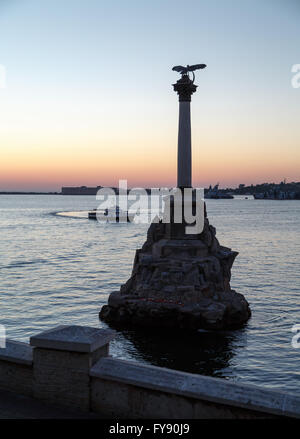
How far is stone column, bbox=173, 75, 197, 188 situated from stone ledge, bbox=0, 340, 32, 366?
16114 millimetres

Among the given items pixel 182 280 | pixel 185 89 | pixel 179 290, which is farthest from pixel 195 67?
pixel 179 290

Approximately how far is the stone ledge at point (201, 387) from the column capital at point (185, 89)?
56.7 feet

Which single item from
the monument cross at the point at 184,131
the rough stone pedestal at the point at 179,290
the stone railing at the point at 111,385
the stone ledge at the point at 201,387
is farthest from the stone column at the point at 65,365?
the monument cross at the point at 184,131

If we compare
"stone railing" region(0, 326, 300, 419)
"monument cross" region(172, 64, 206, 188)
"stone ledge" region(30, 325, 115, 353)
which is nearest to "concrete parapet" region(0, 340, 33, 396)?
"stone railing" region(0, 326, 300, 419)

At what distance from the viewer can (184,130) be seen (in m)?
20.5

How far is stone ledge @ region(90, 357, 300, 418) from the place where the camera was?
409 centimetres

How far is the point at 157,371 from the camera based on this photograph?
4.62 metres

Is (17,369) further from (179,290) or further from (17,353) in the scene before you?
(179,290)

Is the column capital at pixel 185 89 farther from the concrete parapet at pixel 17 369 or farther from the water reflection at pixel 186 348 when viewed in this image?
the concrete parapet at pixel 17 369

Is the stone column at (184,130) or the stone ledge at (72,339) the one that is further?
the stone column at (184,130)

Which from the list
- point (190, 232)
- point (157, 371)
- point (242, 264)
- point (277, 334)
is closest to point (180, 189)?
point (190, 232)

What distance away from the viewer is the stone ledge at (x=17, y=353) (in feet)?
16.1

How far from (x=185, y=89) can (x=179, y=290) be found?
9.02 metres

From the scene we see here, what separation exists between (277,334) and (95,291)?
504 inches
